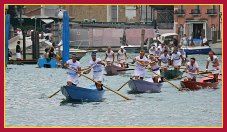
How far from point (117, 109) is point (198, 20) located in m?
53.3

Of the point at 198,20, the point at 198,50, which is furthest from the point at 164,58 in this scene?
the point at 198,20

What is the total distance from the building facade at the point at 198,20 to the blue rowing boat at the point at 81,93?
165ft

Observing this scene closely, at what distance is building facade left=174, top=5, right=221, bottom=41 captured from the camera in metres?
75.1

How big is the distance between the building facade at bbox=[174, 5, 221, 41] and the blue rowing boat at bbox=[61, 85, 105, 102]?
165ft

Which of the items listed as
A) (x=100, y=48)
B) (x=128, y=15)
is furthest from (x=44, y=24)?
(x=128, y=15)

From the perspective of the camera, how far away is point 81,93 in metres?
24.2

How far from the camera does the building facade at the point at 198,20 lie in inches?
2955

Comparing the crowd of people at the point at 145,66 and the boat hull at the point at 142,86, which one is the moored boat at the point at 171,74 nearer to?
the crowd of people at the point at 145,66

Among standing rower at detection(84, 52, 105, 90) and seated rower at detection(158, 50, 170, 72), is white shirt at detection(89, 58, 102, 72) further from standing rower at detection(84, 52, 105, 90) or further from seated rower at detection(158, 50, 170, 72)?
seated rower at detection(158, 50, 170, 72)

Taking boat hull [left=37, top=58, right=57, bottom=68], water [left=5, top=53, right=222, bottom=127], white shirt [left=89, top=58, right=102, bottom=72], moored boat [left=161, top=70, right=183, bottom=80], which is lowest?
water [left=5, top=53, right=222, bottom=127]

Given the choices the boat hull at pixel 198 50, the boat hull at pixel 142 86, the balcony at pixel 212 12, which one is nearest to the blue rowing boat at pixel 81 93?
the boat hull at pixel 142 86

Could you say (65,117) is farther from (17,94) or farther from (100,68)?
(17,94)

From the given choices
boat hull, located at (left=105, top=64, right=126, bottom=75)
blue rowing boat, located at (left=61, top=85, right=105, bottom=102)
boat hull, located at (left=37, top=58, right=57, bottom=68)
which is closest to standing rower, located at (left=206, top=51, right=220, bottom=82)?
blue rowing boat, located at (left=61, top=85, right=105, bottom=102)

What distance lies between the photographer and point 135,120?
20.9 meters
